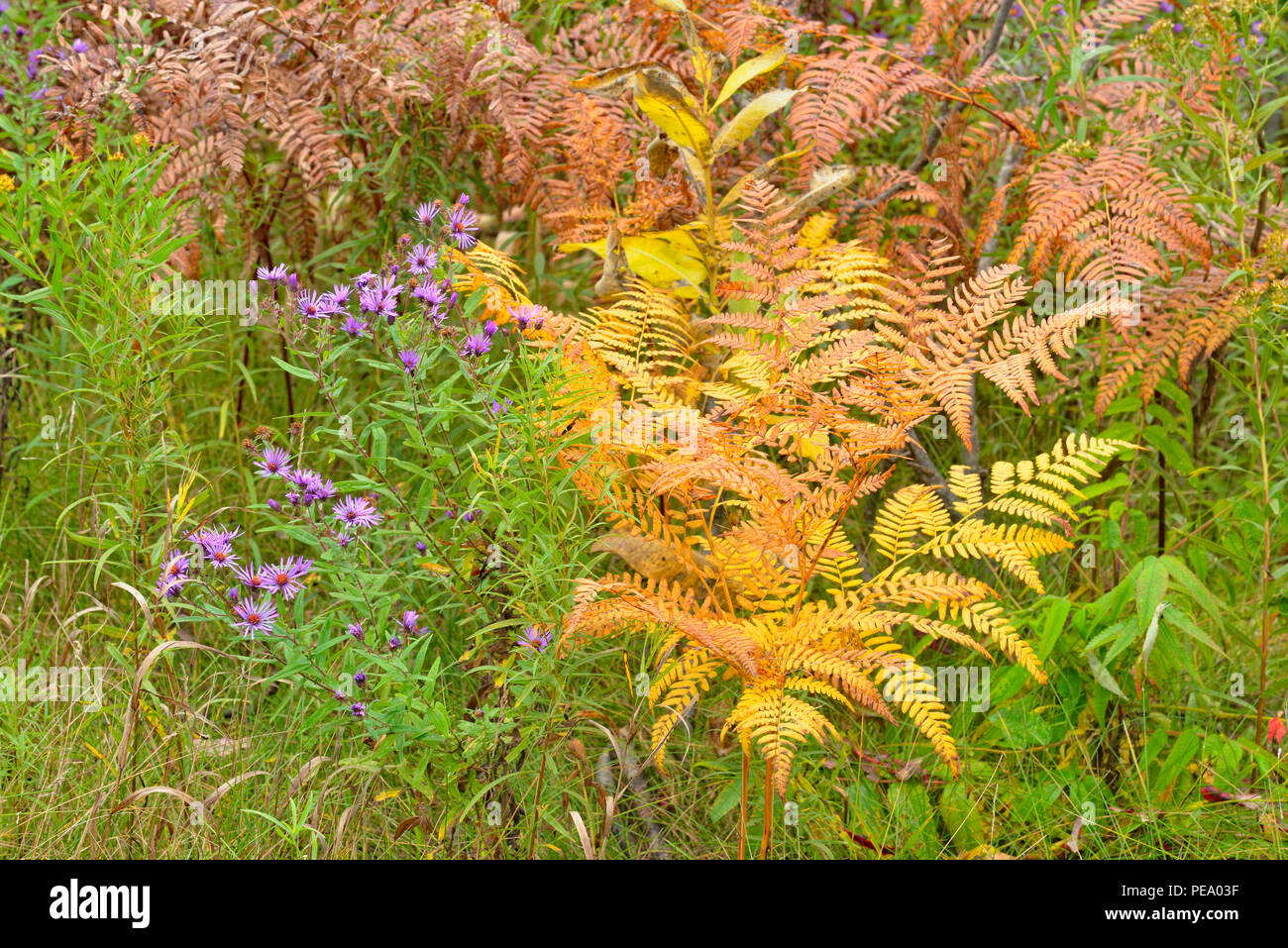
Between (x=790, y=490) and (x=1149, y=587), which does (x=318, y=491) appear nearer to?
(x=790, y=490)

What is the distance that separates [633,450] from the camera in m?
2.39

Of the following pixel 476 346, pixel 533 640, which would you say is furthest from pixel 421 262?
pixel 533 640

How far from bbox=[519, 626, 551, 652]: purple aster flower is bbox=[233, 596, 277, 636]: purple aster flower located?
468 millimetres

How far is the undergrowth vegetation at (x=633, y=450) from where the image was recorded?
7.59 feet

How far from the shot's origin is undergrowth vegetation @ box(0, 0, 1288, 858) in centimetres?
231

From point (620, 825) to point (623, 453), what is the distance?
87 centimetres

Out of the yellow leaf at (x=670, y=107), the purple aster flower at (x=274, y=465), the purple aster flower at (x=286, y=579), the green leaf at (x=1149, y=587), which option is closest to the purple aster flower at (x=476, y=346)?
the purple aster flower at (x=274, y=465)

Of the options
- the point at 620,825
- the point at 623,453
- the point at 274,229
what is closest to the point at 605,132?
the point at 623,453

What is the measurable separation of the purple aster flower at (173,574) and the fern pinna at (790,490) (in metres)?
0.73

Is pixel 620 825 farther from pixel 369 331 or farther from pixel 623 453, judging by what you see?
pixel 369 331

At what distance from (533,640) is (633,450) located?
434 millimetres

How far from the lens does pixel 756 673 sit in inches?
87.3

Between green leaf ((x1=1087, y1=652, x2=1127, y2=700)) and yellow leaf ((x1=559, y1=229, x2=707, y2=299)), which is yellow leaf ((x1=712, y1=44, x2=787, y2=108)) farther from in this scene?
green leaf ((x1=1087, y1=652, x2=1127, y2=700))

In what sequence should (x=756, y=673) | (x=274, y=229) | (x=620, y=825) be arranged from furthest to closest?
(x=274, y=229) < (x=620, y=825) < (x=756, y=673)
